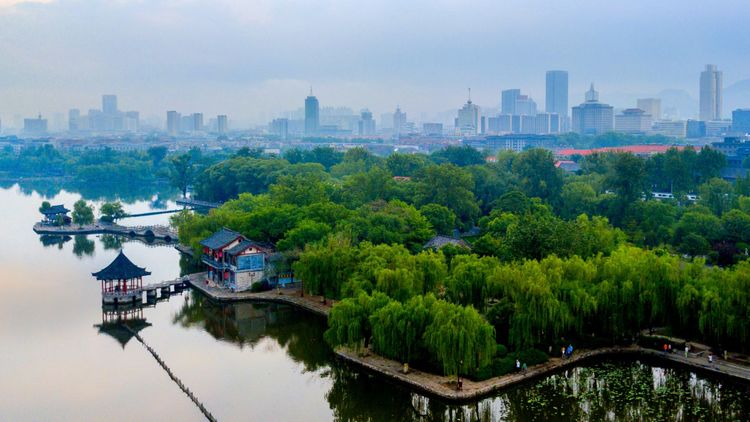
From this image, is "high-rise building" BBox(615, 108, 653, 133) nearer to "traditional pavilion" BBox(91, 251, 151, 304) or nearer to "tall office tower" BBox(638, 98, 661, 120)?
"tall office tower" BBox(638, 98, 661, 120)

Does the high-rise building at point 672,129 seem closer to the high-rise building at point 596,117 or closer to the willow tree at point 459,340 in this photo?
the high-rise building at point 596,117

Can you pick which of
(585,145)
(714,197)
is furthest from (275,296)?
(585,145)

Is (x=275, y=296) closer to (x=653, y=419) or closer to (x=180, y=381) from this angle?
(x=180, y=381)

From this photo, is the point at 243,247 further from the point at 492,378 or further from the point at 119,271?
the point at 492,378

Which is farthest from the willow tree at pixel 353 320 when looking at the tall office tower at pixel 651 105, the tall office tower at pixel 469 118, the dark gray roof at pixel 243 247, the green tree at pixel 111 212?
the tall office tower at pixel 651 105

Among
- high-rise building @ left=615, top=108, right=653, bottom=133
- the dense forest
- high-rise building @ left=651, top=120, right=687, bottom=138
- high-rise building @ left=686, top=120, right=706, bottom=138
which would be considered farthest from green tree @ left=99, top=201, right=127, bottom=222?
high-rise building @ left=615, top=108, right=653, bottom=133

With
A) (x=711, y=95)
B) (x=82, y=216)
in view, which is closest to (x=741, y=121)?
(x=711, y=95)
